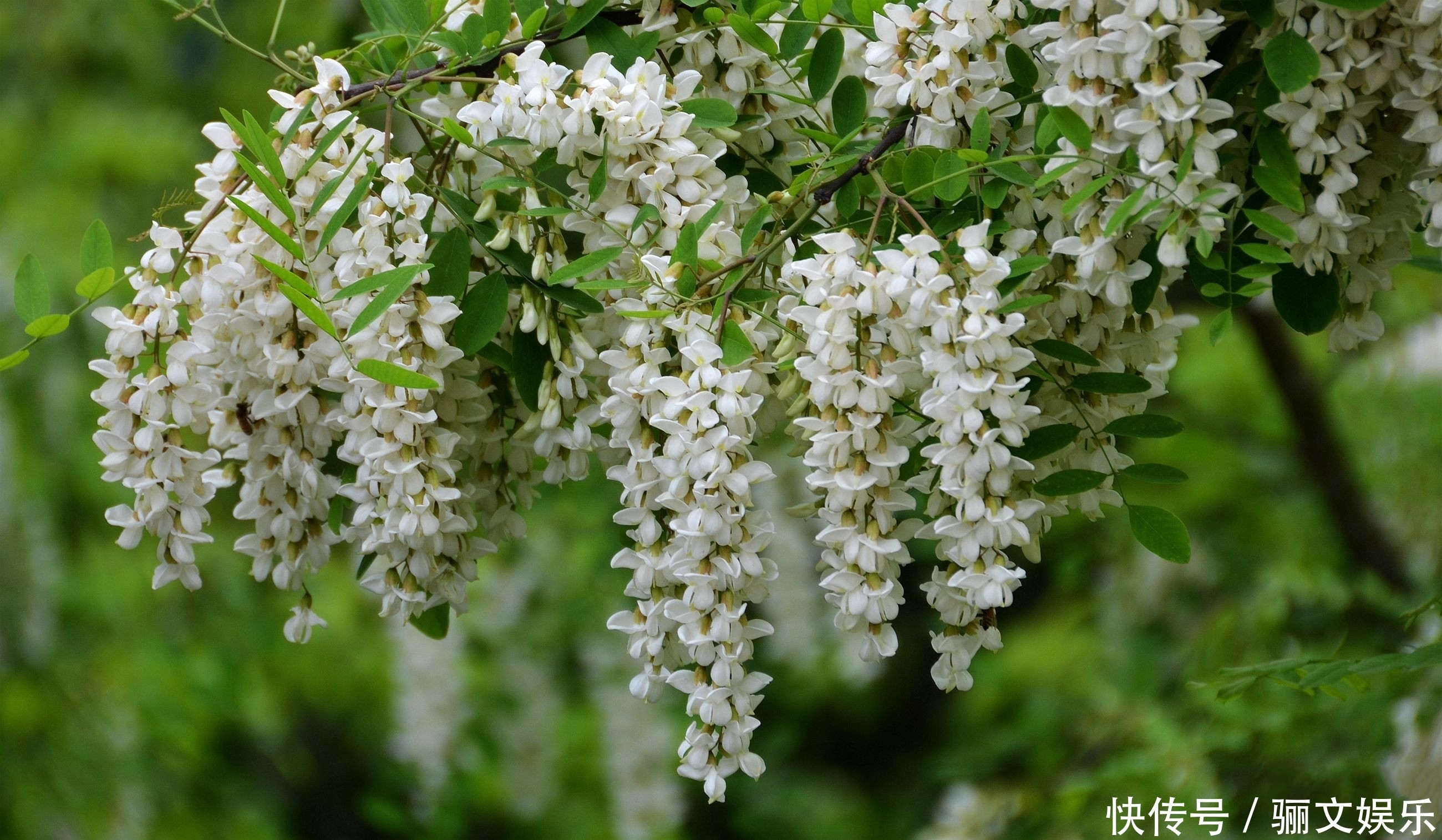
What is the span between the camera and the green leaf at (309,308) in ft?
2.08

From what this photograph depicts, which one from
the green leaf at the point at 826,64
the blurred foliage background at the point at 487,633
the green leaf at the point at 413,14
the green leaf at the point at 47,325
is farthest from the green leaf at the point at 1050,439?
the blurred foliage background at the point at 487,633

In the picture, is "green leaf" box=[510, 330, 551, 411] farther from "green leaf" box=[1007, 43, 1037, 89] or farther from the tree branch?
the tree branch

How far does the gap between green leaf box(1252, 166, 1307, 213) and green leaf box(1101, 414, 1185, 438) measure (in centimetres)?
14

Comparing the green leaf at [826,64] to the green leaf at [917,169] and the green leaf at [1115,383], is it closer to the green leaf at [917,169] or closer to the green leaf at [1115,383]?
the green leaf at [917,169]

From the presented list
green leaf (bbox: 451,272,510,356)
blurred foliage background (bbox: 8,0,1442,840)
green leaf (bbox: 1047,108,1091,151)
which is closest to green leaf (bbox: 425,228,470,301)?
green leaf (bbox: 451,272,510,356)

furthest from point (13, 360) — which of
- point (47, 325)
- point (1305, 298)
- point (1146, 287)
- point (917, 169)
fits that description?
point (1305, 298)

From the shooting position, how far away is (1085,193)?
0.61 metres

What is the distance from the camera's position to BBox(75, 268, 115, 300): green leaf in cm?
73

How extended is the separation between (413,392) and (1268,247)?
458mm

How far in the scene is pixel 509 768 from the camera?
2.51m

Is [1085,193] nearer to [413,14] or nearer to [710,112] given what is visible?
[710,112]

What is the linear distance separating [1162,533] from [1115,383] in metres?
0.10

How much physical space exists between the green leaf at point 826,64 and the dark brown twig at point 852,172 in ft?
0.21

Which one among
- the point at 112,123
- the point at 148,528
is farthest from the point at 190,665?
the point at 148,528
